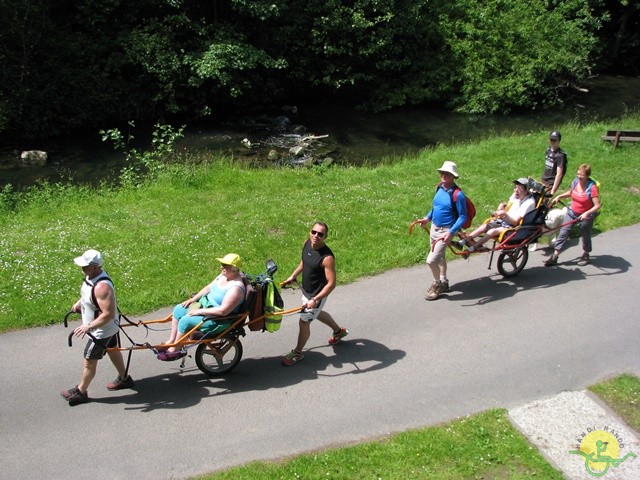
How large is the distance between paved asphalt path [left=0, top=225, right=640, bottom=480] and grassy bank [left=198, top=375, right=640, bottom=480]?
21cm

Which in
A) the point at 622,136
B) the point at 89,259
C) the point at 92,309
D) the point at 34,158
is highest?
the point at 622,136

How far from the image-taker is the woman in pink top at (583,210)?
10.4 metres

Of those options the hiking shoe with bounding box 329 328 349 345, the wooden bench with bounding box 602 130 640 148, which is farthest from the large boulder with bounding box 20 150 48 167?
the wooden bench with bounding box 602 130 640 148

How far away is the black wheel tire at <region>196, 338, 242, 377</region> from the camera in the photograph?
7.61 metres

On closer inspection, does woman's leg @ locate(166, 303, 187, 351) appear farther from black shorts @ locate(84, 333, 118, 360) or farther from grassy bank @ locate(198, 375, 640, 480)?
grassy bank @ locate(198, 375, 640, 480)

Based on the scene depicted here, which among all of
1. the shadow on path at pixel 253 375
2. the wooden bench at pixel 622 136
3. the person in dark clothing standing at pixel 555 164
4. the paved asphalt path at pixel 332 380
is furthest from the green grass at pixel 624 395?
the wooden bench at pixel 622 136

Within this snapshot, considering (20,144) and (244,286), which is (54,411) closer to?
(244,286)

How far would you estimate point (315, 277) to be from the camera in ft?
25.2

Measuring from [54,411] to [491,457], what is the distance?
4.86 metres

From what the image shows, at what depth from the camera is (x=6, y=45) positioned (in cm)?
2108

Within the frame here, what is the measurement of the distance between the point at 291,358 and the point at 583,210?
5817 millimetres

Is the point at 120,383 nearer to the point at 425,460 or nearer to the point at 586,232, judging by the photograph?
the point at 425,460

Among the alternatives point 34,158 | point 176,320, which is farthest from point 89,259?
point 34,158

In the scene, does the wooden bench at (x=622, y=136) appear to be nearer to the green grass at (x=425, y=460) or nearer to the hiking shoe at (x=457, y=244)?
the hiking shoe at (x=457, y=244)
